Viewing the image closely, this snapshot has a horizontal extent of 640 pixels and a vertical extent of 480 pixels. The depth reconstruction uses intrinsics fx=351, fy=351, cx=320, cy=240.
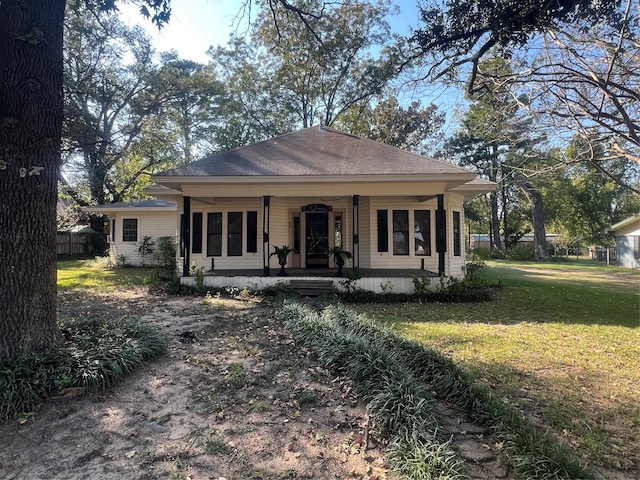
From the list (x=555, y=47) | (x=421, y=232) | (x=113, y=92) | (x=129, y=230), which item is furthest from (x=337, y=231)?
(x=113, y=92)

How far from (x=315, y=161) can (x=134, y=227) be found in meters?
11.7

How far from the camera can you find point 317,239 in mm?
12602

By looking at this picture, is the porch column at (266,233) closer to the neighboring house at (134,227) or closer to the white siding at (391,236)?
the white siding at (391,236)

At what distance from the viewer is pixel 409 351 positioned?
176 inches

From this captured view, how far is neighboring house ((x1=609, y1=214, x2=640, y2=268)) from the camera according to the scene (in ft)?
72.8

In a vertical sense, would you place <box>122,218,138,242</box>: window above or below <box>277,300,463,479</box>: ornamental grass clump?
above

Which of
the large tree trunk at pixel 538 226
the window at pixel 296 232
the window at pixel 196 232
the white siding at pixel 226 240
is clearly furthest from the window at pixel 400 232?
the large tree trunk at pixel 538 226

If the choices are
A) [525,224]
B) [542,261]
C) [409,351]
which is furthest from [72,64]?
[525,224]

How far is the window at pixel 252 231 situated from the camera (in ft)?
40.2

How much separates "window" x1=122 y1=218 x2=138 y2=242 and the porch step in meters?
11.8

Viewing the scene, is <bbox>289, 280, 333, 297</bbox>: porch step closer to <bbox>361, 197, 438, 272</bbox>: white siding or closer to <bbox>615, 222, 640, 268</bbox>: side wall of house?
<bbox>361, 197, 438, 272</bbox>: white siding

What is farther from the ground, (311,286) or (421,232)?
(421,232)

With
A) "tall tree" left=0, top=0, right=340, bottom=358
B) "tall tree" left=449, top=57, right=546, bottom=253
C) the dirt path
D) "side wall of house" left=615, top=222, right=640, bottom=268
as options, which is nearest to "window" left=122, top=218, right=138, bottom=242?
"tall tree" left=0, top=0, right=340, bottom=358

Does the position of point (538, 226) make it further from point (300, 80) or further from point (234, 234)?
point (234, 234)
